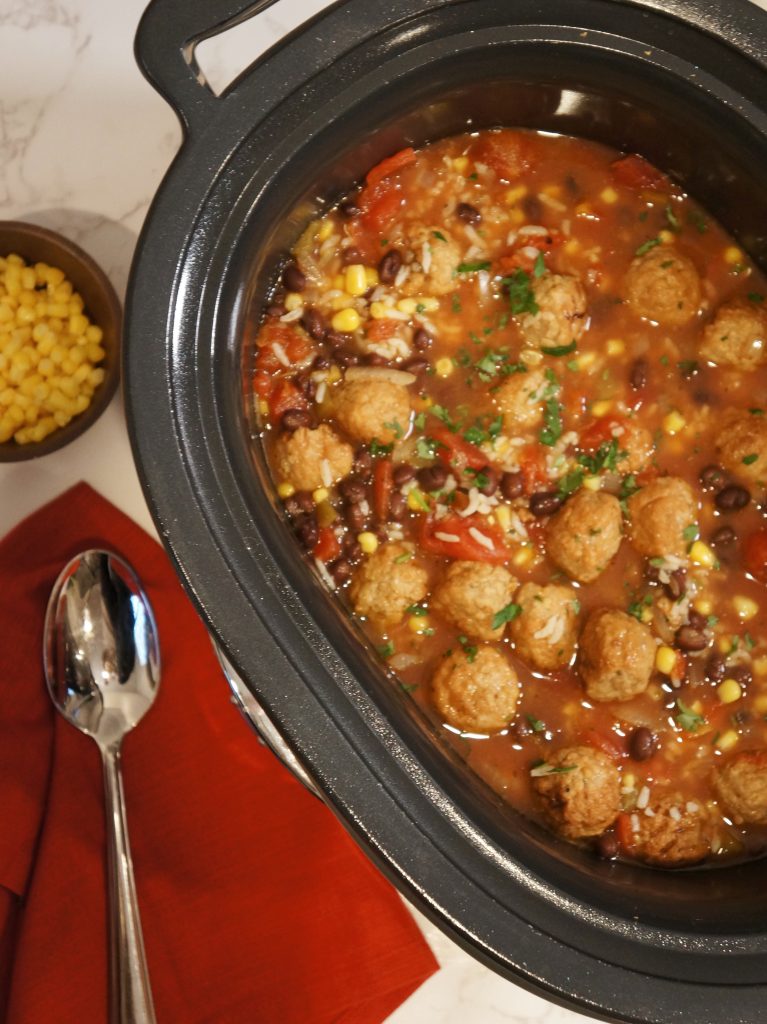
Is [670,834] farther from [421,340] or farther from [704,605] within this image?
[421,340]

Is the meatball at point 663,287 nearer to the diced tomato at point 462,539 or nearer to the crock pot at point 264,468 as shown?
the crock pot at point 264,468

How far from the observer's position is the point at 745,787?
2947 mm

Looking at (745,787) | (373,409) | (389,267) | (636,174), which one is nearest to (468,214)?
(389,267)

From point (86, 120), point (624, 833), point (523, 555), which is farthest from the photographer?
point (86, 120)

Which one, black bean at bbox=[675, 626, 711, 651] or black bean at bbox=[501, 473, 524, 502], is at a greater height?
black bean at bbox=[501, 473, 524, 502]

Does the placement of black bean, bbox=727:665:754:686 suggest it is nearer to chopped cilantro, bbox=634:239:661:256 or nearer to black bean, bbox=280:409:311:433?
chopped cilantro, bbox=634:239:661:256

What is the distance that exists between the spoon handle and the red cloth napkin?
77 millimetres

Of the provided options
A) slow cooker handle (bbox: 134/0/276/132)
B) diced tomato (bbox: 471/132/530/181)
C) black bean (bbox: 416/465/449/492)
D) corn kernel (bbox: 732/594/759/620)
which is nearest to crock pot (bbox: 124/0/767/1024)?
slow cooker handle (bbox: 134/0/276/132)

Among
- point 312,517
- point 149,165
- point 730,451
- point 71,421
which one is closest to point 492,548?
point 312,517

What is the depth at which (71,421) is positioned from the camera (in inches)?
133

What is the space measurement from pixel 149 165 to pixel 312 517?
1.44 metres

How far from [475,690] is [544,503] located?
1.89 ft

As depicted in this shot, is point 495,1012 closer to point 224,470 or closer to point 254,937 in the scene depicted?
point 254,937

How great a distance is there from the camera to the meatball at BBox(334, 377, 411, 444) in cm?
300
